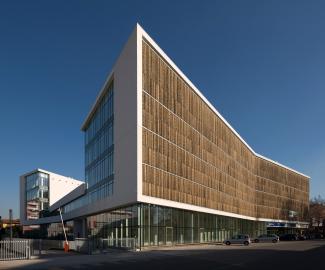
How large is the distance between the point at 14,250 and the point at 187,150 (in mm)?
28333

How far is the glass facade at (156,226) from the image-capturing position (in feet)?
151

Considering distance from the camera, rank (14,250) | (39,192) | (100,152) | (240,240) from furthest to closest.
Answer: (39,192), (100,152), (240,240), (14,250)

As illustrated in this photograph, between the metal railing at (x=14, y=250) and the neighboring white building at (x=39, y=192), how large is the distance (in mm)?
73772

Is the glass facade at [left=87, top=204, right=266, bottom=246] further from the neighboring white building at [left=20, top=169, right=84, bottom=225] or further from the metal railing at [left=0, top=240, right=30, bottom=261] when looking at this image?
the neighboring white building at [left=20, top=169, right=84, bottom=225]

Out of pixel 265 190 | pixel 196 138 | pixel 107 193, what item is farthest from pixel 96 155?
pixel 265 190

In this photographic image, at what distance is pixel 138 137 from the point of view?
144 ft

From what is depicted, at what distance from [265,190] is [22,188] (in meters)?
56.3

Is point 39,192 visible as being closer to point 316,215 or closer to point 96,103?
point 96,103

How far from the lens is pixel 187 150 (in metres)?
→ 56.2

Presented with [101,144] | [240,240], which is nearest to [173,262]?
[240,240]

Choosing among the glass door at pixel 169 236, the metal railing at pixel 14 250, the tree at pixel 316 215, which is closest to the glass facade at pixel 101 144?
the glass door at pixel 169 236

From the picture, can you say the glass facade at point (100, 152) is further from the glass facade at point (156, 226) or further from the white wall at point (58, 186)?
the white wall at point (58, 186)

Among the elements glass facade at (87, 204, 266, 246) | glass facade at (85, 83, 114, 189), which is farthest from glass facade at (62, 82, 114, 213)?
glass facade at (87, 204, 266, 246)

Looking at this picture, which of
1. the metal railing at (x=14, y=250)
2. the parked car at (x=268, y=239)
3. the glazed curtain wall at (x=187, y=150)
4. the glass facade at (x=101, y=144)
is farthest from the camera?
the parked car at (x=268, y=239)
